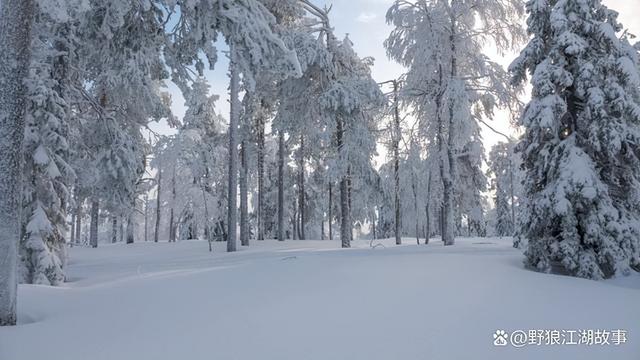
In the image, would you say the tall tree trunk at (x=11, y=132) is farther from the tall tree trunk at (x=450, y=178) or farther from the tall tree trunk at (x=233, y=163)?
the tall tree trunk at (x=450, y=178)

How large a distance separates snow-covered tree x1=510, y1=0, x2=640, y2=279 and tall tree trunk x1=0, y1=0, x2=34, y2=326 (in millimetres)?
9163

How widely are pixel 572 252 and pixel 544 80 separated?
11.9ft

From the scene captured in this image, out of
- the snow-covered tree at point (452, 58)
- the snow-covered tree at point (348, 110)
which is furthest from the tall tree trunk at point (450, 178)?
the snow-covered tree at point (348, 110)

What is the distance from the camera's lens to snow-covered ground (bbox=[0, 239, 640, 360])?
454 cm

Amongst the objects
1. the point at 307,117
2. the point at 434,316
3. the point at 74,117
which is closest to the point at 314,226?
the point at 307,117

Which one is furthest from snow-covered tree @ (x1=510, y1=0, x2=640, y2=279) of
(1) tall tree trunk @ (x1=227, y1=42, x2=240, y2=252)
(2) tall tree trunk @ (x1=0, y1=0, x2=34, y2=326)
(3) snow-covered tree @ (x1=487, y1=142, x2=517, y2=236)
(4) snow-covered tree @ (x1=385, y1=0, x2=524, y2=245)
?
(3) snow-covered tree @ (x1=487, y1=142, x2=517, y2=236)

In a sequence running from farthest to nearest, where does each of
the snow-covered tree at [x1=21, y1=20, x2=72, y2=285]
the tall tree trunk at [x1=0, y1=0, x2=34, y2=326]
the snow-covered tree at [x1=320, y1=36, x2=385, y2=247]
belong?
the snow-covered tree at [x1=320, y1=36, x2=385, y2=247] → the snow-covered tree at [x1=21, y1=20, x2=72, y2=285] → the tall tree trunk at [x1=0, y1=0, x2=34, y2=326]

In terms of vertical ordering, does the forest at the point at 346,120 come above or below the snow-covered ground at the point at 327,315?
above

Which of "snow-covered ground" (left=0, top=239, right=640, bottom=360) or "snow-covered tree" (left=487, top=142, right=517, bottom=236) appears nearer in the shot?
"snow-covered ground" (left=0, top=239, right=640, bottom=360)

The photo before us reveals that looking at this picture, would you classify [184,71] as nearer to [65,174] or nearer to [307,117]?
[65,174]

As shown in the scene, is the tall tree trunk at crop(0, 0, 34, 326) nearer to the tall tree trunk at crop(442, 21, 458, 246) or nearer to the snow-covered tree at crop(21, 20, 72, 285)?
the snow-covered tree at crop(21, 20, 72, 285)

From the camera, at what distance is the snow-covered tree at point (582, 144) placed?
352 inches

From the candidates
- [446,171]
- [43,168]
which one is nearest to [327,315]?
[43,168]

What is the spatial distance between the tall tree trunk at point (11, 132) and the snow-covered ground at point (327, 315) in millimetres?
664
